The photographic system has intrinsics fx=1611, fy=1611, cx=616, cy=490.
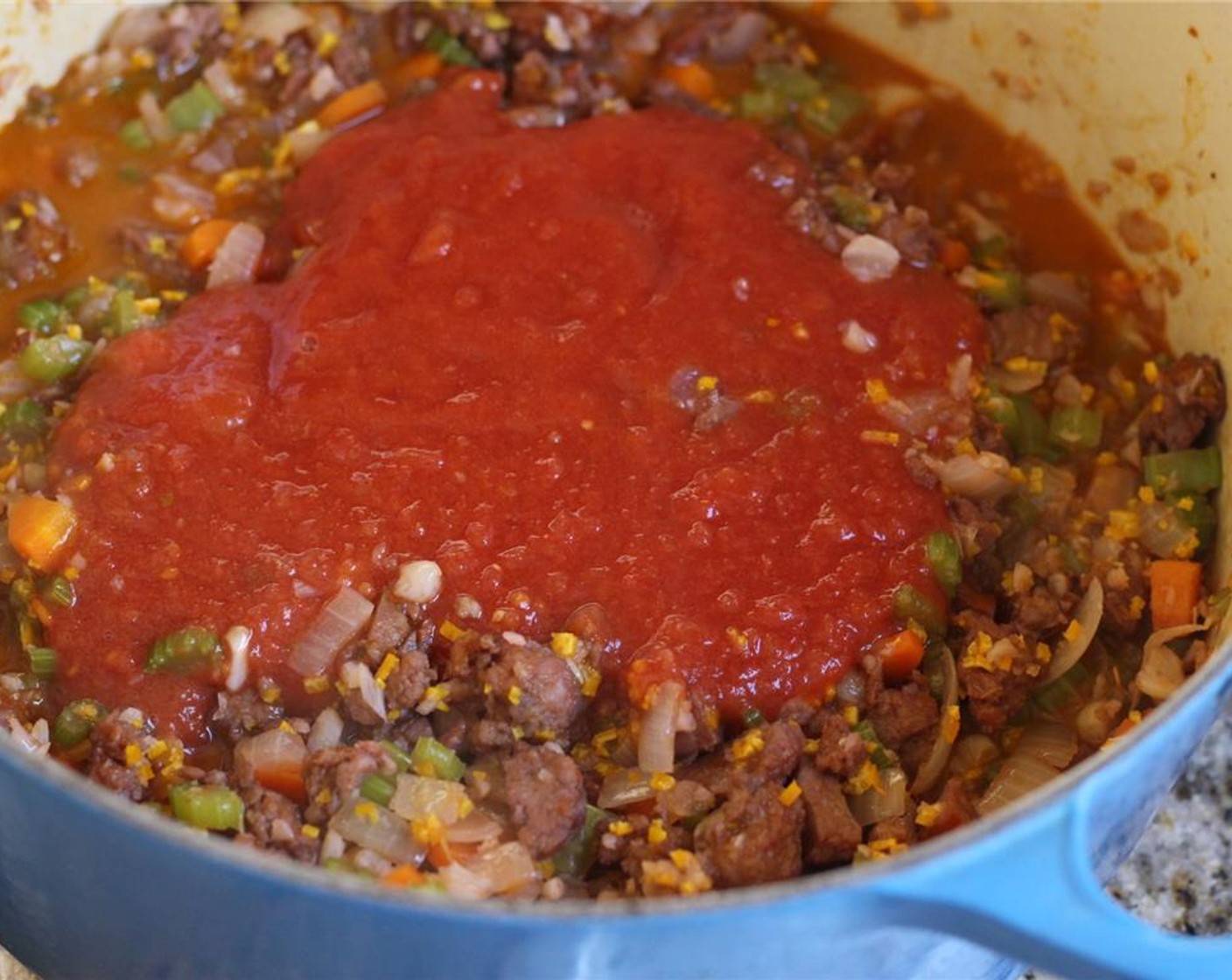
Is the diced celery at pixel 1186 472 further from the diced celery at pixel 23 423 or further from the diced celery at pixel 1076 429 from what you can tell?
the diced celery at pixel 23 423

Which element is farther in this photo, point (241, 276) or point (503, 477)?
point (241, 276)

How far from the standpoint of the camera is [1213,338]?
313cm

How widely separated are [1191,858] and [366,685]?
1.53 meters

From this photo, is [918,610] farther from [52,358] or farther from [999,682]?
[52,358]

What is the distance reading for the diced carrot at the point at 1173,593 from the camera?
2791 mm

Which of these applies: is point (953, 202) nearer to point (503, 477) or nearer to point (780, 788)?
point (503, 477)

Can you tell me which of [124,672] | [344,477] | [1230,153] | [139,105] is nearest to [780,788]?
[344,477]

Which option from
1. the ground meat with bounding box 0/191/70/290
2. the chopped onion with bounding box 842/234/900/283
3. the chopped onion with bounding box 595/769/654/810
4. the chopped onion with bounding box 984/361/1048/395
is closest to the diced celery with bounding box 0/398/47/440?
the ground meat with bounding box 0/191/70/290

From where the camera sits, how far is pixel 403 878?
230 centimetres

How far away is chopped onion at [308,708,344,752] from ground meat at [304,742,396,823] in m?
0.07

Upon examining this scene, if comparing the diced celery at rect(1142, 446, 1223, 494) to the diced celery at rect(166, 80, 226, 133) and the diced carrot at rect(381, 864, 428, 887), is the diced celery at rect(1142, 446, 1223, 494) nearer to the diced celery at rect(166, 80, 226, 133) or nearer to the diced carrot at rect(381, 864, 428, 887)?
the diced carrot at rect(381, 864, 428, 887)

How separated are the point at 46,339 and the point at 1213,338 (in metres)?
2.25

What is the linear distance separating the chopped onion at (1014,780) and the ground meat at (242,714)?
118 centimetres

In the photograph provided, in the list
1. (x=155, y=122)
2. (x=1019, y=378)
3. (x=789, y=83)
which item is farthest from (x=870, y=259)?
(x=155, y=122)
